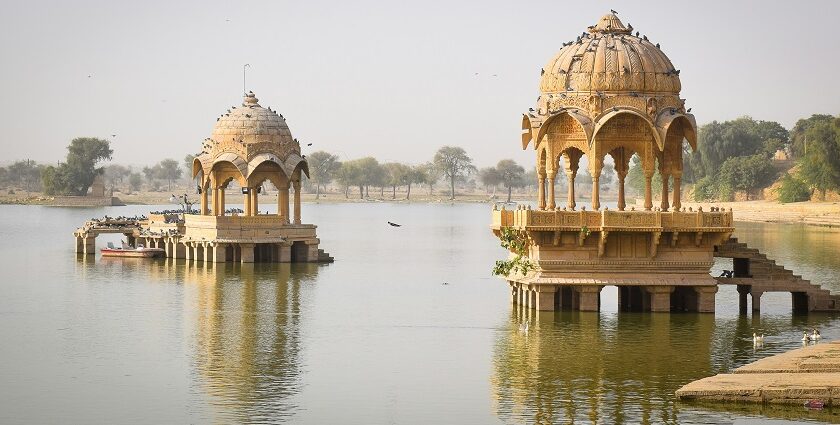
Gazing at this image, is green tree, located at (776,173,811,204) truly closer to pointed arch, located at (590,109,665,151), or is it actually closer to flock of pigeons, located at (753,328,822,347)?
pointed arch, located at (590,109,665,151)

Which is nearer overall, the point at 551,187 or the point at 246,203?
the point at 551,187

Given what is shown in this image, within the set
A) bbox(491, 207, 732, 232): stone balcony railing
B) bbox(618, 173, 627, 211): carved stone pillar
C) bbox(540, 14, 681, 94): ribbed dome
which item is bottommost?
bbox(491, 207, 732, 232): stone balcony railing

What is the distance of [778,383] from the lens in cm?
3362

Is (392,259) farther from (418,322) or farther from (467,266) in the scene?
(418,322)

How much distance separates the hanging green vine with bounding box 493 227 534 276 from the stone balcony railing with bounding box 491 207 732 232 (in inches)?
49.4

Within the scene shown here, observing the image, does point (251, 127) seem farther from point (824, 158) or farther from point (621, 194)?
point (824, 158)

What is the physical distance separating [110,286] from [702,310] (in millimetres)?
24668

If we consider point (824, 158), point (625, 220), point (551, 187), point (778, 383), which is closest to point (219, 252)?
point (551, 187)

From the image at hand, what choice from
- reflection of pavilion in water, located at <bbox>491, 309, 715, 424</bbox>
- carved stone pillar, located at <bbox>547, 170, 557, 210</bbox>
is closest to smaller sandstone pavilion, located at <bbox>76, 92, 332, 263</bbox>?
reflection of pavilion in water, located at <bbox>491, 309, 715, 424</bbox>

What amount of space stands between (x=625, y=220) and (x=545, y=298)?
3.29 m

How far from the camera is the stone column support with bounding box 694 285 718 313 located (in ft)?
155

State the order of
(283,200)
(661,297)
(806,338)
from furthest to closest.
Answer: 1. (283,200)
2. (661,297)
3. (806,338)

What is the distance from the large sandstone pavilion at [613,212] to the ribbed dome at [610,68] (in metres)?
0.03

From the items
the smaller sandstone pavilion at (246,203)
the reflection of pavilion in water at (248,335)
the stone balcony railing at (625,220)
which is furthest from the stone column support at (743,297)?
the smaller sandstone pavilion at (246,203)
